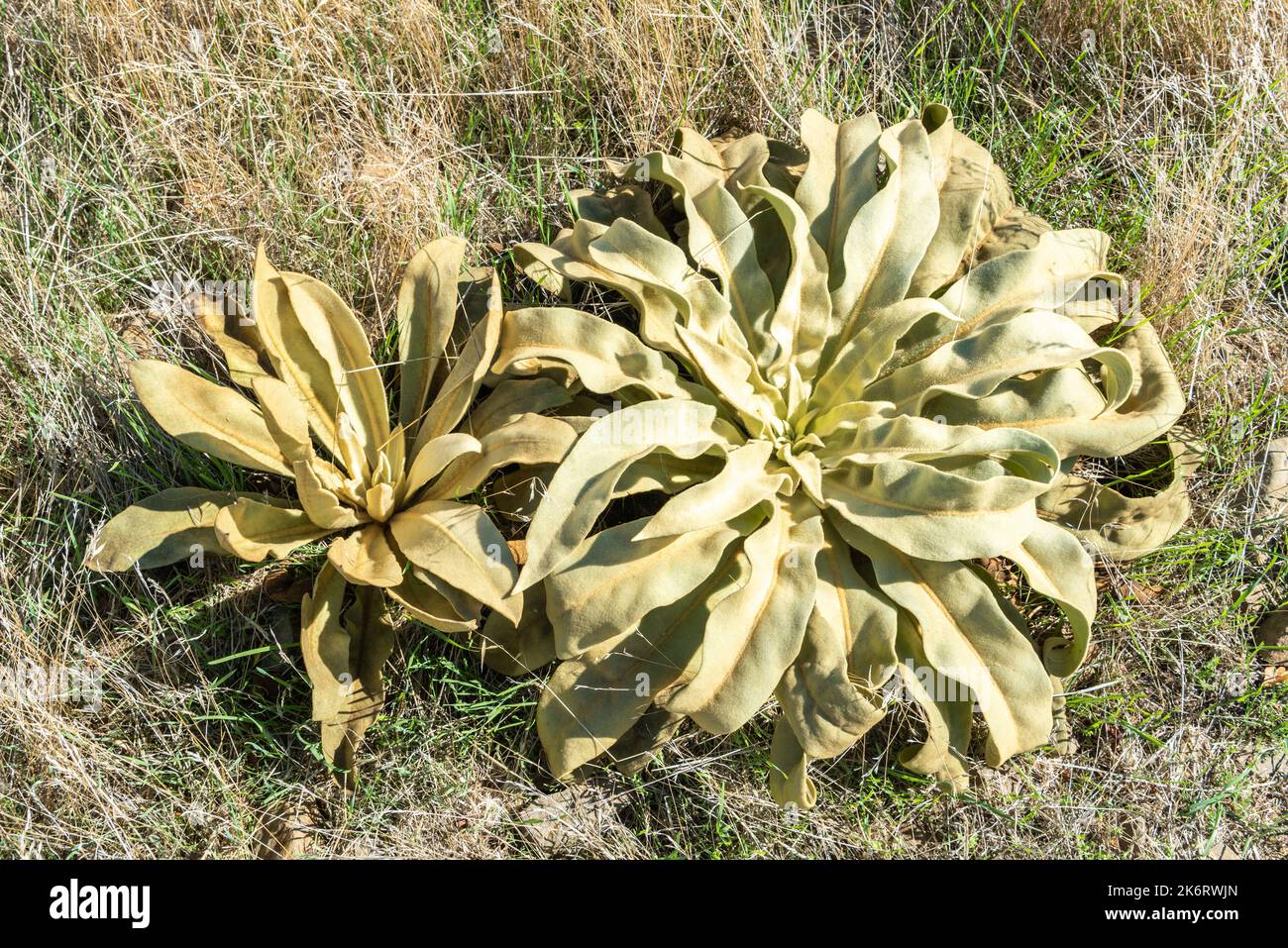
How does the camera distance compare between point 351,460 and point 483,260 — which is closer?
point 351,460

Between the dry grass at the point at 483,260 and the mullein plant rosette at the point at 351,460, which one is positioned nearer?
the mullein plant rosette at the point at 351,460

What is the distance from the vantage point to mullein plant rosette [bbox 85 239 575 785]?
2428mm

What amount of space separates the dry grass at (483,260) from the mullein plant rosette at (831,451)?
262 millimetres

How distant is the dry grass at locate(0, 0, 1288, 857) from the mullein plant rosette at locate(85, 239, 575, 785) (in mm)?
232

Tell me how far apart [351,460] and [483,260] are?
29.7 inches

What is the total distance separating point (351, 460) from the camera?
2.61 m

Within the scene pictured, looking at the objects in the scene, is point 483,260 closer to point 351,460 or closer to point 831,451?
point 351,460

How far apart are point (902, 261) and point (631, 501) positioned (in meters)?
0.91

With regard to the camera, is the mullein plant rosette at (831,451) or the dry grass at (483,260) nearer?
the mullein plant rosette at (831,451)

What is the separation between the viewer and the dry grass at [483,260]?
2.70m

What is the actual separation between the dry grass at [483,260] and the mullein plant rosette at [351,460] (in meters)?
0.23

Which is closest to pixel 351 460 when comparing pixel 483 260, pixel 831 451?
pixel 483 260

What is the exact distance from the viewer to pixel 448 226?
9.77 ft

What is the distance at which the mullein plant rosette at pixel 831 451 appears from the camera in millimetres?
2344
